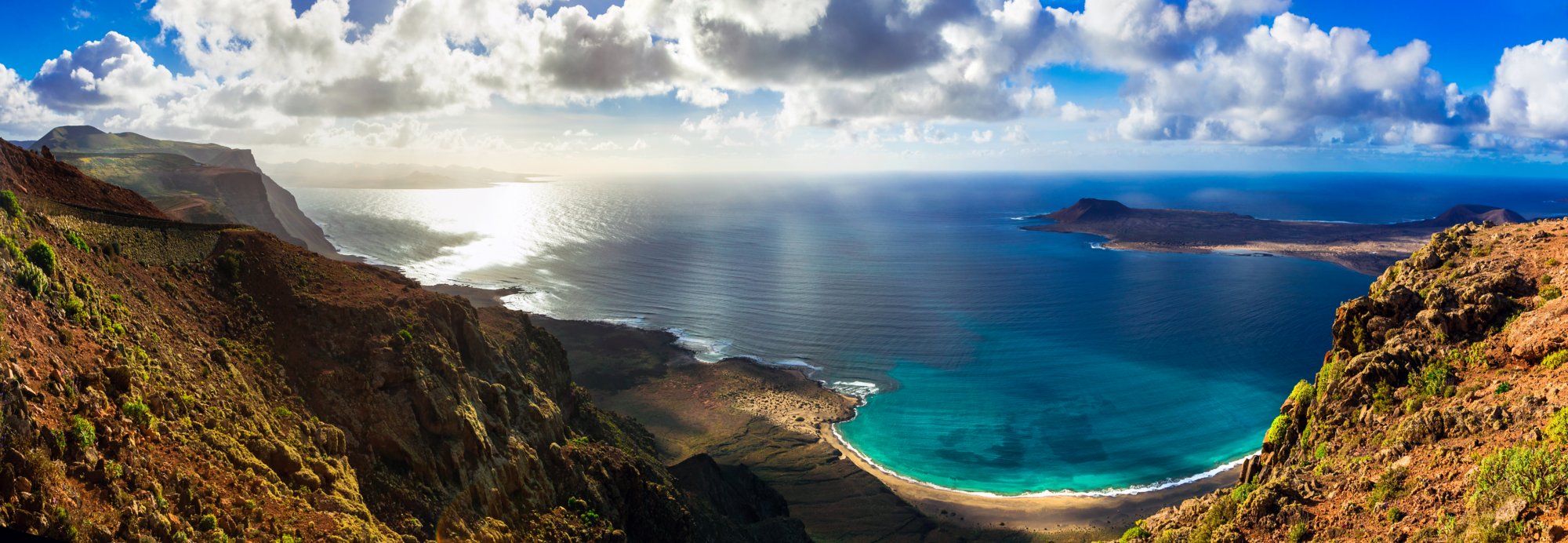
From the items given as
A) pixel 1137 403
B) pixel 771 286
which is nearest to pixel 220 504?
pixel 1137 403

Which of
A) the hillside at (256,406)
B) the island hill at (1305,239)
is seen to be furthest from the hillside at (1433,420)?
the island hill at (1305,239)

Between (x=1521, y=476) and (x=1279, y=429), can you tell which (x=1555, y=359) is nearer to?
(x=1521, y=476)

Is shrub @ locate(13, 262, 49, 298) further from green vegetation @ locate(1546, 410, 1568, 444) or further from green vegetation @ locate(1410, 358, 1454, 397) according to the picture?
green vegetation @ locate(1410, 358, 1454, 397)

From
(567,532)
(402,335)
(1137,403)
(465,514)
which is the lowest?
(1137,403)

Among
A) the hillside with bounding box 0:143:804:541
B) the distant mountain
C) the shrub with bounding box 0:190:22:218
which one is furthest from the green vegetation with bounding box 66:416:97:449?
the distant mountain

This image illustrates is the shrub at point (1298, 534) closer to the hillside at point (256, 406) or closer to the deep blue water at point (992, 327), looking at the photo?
the hillside at point (256, 406)

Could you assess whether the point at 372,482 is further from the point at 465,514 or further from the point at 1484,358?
the point at 1484,358
